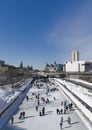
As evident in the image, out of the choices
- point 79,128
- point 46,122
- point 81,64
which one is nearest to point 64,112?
point 46,122

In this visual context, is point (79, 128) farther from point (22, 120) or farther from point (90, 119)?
point (22, 120)

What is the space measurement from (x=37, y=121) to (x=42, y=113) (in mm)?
3260

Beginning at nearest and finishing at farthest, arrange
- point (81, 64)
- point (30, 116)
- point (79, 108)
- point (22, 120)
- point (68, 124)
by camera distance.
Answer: point (68, 124), point (22, 120), point (30, 116), point (79, 108), point (81, 64)

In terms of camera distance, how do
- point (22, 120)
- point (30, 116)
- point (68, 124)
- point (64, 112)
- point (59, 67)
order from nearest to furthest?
1. point (68, 124)
2. point (22, 120)
3. point (30, 116)
4. point (64, 112)
5. point (59, 67)

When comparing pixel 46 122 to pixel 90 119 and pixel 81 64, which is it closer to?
pixel 90 119

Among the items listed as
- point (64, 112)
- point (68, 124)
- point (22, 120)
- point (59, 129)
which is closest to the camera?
point (59, 129)

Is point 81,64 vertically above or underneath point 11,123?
above

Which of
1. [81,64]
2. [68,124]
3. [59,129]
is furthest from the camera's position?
[81,64]

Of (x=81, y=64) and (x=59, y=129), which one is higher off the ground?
(x=81, y=64)

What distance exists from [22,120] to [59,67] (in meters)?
173

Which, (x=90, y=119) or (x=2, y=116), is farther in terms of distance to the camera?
(x=2, y=116)

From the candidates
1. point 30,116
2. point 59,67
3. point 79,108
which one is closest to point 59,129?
point 30,116

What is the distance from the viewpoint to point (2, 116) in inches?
875

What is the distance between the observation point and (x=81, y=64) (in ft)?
444
